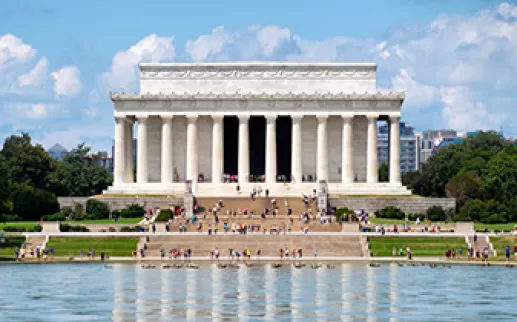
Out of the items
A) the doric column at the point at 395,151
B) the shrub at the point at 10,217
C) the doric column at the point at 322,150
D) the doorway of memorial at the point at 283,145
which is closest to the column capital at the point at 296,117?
the doric column at the point at 322,150

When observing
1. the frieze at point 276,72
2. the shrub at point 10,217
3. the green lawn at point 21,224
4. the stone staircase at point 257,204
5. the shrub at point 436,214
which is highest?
the frieze at point 276,72

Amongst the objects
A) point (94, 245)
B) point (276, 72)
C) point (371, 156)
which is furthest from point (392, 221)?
point (94, 245)

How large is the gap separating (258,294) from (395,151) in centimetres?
7851

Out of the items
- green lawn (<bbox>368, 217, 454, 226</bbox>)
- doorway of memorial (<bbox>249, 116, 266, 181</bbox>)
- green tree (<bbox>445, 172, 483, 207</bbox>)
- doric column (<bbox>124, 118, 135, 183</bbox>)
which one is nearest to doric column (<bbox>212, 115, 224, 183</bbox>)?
doorway of memorial (<bbox>249, 116, 266, 181</bbox>)

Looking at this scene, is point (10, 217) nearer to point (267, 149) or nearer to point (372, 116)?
point (267, 149)

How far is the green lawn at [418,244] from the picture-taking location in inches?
4259

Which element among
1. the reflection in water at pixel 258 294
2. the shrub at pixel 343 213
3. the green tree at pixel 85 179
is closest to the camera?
the reflection in water at pixel 258 294

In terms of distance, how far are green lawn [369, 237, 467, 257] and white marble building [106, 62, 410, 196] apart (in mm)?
31739

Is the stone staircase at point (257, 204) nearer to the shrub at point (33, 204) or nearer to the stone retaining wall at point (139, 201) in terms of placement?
the stone retaining wall at point (139, 201)

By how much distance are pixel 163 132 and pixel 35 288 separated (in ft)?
235

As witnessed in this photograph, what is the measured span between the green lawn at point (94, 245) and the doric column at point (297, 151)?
39.0m

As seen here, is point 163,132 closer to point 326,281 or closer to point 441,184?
point 441,184

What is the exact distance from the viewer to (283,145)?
6112 inches

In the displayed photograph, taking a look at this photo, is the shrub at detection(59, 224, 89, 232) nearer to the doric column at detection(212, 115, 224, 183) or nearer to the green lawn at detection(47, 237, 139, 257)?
the green lawn at detection(47, 237, 139, 257)
